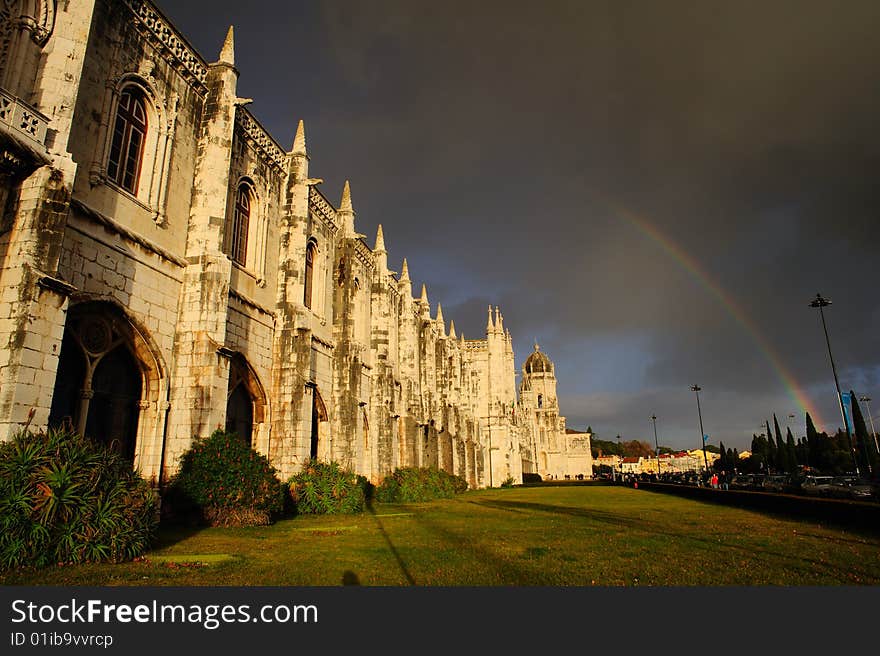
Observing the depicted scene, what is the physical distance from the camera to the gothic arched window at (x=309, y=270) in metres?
25.8

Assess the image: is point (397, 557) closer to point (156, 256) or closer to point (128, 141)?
point (156, 256)

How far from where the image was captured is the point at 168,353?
49.6 feet

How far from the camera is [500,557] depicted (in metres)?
8.84

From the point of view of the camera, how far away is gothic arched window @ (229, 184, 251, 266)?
1981 cm

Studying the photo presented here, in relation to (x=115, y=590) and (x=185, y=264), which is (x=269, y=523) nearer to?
(x=185, y=264)

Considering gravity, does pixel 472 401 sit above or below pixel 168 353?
above

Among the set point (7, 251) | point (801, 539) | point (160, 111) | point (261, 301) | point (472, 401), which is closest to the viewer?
point (7, 251)

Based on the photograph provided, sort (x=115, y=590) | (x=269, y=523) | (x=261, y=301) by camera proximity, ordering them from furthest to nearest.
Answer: (x=261, y=301)
(x=269, y=523)
(x=115, y=590)

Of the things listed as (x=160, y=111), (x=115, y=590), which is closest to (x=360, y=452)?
(x=160, y=111)

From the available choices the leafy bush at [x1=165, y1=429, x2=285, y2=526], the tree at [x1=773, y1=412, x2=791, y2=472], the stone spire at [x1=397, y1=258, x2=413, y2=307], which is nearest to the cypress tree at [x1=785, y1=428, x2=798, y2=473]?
the tree at [x1=773, y1=412, x2=791, y2=472]

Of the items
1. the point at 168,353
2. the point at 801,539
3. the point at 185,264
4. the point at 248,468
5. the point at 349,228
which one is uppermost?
the point at 349,228

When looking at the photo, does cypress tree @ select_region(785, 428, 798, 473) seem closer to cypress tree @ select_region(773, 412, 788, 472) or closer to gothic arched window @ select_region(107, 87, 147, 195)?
cypress tree @ select_region(773, 412, 788, 472)

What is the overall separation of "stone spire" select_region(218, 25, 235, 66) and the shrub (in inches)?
557

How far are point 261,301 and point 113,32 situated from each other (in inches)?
373
